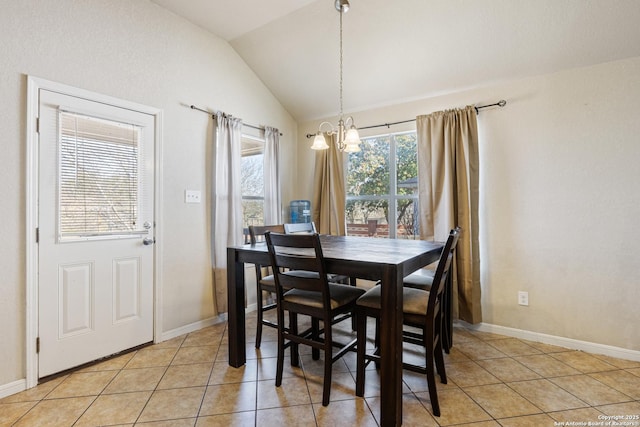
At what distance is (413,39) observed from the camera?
9.14ft

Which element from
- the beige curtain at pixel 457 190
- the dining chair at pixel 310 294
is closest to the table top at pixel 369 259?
the dining chair at pixel 310 294

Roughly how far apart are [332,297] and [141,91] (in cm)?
232

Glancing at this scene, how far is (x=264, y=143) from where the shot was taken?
379 cm

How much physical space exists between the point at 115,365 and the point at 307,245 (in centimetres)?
184

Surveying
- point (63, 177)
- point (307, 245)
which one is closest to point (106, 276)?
point (63, 177)

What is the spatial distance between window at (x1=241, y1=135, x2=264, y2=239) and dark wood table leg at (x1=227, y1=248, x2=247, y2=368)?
1.27 meters

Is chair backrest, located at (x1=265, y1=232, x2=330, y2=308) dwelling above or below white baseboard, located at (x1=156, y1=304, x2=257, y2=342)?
above

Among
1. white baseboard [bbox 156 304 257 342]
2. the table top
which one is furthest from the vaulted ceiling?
white baseboard [bbox 156 304 257 342]

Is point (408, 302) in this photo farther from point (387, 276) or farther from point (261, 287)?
point (261, 287)

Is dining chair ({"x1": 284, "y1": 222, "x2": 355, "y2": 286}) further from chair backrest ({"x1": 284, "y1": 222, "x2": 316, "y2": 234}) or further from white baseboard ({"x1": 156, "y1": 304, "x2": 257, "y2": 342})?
white baseboard ({"x1": 156, "y1": 304, "x2": 257, "y2": 342})

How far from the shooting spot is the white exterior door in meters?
2.12

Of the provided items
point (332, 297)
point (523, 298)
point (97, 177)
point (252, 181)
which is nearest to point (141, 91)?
point (97, 177)

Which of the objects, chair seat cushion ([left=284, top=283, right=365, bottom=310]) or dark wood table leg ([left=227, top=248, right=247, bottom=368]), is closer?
chair seat cushion ([left=284, top=283, right=365, bottom=310])

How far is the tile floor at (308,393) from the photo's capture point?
1.71 meters
